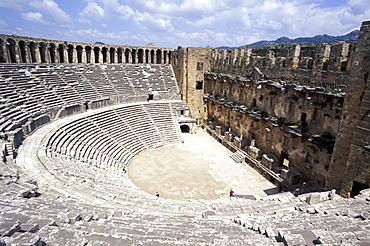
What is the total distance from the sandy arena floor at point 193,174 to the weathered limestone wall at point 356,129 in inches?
187

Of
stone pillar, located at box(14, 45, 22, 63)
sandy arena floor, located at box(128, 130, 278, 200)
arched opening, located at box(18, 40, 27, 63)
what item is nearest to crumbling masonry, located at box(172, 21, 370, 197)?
sandy arena floor, located at box(128, 130, 278, 200)

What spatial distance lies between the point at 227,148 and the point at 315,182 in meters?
8.41

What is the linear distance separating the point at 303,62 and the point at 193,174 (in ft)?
32.8

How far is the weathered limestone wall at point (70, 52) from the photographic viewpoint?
21266mm

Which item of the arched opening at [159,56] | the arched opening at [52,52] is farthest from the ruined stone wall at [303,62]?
the arched opening at [52,52]

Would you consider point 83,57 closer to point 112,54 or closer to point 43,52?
point 112,54

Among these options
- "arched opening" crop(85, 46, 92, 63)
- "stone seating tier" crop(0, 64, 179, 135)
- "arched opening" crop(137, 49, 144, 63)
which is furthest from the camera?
"arched opening" crop(137, 49, 144, 63)

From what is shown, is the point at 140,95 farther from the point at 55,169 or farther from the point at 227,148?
the point at 55,169

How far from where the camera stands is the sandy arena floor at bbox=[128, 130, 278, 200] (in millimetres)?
14016

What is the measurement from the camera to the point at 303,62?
14.8 m

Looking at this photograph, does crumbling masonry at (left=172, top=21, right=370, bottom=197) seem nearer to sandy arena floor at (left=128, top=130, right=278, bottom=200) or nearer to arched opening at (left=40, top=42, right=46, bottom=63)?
sandy arena floor at (left=128, top=130, right=278, bottom=200)

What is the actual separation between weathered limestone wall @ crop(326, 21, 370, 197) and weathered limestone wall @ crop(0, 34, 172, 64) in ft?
80.0

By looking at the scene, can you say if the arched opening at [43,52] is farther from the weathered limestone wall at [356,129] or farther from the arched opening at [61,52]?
the weathered limestone wall at [356,129]

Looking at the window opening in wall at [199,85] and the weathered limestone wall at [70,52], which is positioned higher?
the weathered limestone wall at [70,52]
